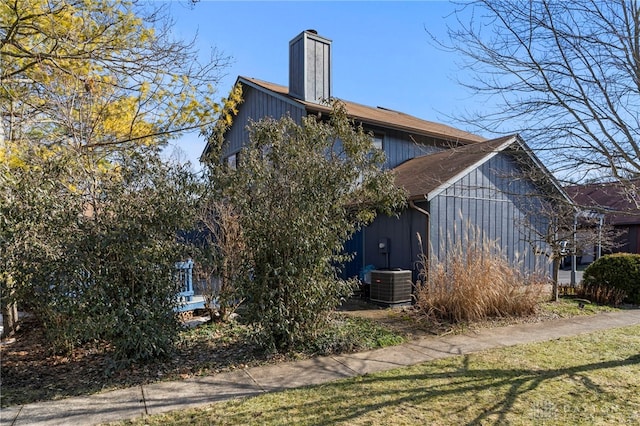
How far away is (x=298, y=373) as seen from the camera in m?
4.70

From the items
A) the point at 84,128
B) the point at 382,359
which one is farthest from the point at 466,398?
the point at 84,128

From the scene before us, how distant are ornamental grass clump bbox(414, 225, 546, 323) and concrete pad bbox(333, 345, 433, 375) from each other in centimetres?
188

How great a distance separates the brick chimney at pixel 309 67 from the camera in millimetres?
12109

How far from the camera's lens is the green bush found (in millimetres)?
9453

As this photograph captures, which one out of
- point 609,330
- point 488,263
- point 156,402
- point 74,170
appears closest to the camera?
point 156,402

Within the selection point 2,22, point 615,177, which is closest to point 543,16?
point 615,177

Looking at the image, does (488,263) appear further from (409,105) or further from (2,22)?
(2,22)

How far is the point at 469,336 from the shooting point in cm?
633

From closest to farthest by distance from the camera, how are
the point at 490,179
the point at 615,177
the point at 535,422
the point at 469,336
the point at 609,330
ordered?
1. the point at 535,422
2. the point at 615,177
3. the point at 469,336
4. the point at 609,330
5. the point at 490,179

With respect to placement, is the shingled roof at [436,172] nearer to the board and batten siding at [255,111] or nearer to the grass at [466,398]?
the board and batten siding at [255,111]

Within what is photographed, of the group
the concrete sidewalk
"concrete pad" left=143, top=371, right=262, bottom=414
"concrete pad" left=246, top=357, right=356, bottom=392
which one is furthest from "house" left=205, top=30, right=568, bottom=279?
"concrete pad" left=143, top=371, right=262, bottom=414

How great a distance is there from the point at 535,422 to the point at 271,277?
10.9 feet

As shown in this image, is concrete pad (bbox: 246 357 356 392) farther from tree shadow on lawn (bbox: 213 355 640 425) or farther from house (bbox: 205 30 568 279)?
house (bbox: 205 30 568 279)

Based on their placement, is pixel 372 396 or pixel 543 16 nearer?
pixel 372 396
